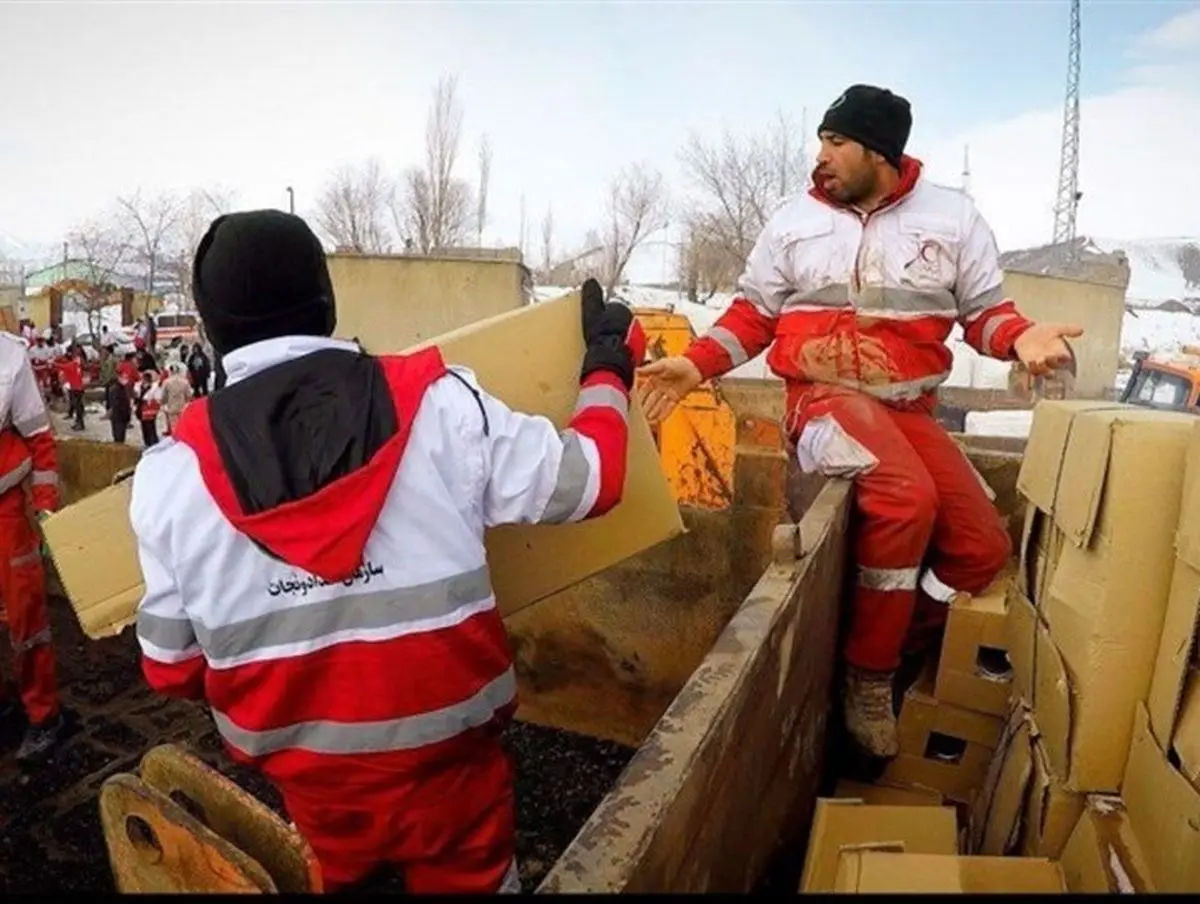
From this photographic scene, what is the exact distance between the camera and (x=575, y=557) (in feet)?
7.80

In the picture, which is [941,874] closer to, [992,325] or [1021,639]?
[1021,639]

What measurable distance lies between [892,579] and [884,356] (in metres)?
0.73

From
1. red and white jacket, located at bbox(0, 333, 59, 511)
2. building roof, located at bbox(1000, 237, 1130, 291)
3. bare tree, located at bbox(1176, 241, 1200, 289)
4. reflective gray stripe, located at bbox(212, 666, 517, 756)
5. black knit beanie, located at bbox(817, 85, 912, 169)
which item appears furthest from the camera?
bare tree, located at bbox(1176, 241, 1200, 289)

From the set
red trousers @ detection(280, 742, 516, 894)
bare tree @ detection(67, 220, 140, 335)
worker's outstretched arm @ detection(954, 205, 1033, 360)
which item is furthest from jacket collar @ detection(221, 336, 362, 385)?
bare tree @ detection(67, 220, 140, 335)

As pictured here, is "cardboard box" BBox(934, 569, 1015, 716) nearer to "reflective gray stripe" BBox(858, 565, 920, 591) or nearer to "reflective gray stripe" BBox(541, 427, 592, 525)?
"reflective gray stripe" BBox(858, 565, 920, 591)

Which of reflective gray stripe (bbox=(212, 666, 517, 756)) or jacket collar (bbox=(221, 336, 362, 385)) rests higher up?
jacket collar (bbox=(221, 336, 362, 385))

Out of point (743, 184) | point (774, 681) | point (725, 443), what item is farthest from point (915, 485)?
point (743, 184)

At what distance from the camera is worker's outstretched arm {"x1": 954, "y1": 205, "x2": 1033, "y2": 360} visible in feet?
9.94

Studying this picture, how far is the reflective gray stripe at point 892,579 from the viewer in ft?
8.91

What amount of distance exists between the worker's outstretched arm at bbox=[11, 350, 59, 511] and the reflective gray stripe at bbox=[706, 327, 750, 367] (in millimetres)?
2869

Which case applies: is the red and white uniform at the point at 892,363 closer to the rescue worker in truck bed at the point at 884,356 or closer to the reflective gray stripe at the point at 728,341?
the rescue worker in truck bed at the point at 884,356

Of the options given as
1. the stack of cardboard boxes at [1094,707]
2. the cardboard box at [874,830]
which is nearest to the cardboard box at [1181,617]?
the stack of cardboard boxes at [1094,707]

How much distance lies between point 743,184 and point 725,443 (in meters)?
32.0

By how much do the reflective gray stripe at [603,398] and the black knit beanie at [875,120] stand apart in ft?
4.76
